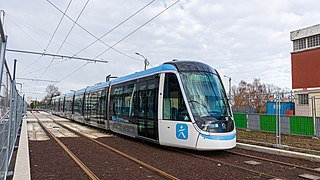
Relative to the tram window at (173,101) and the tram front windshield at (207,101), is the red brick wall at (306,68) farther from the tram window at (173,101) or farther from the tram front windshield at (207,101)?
the tram window at (173,101)

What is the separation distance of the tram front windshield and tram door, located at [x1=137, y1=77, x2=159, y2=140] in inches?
63.4

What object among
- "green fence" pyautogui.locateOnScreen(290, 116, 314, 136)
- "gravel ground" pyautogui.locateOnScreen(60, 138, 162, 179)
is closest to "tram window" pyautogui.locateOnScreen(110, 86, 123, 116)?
"gravel ground" pyautogui.locateOnScreen(60, 138, 162, 179)

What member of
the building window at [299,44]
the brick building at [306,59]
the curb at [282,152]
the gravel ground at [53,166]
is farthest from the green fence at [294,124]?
the building window at [299,44]

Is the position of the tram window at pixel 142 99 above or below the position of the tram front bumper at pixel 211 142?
above

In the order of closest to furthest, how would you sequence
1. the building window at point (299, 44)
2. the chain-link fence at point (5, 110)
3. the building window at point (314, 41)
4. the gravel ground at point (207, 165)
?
the chain-link fence at point (5, 110) < the gravel ground at point (207, 165) < the building window at point (314, 41) < the building window at point (299, 44)

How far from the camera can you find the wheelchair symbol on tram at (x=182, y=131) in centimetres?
855

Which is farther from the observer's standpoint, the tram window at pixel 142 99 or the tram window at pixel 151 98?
the tram window at pixel 142 99

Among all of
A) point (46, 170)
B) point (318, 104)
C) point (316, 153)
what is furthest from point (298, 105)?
point (46, 170)

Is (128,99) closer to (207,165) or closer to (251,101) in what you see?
(207,165)

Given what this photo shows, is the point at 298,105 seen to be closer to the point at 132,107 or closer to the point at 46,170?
the point at 132,107

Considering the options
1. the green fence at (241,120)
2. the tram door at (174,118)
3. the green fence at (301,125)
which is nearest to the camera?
the tram door at (174,118)

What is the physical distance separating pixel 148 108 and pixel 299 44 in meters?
24.7

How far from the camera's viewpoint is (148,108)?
10.5 m

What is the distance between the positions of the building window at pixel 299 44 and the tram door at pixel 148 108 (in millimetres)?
23782
